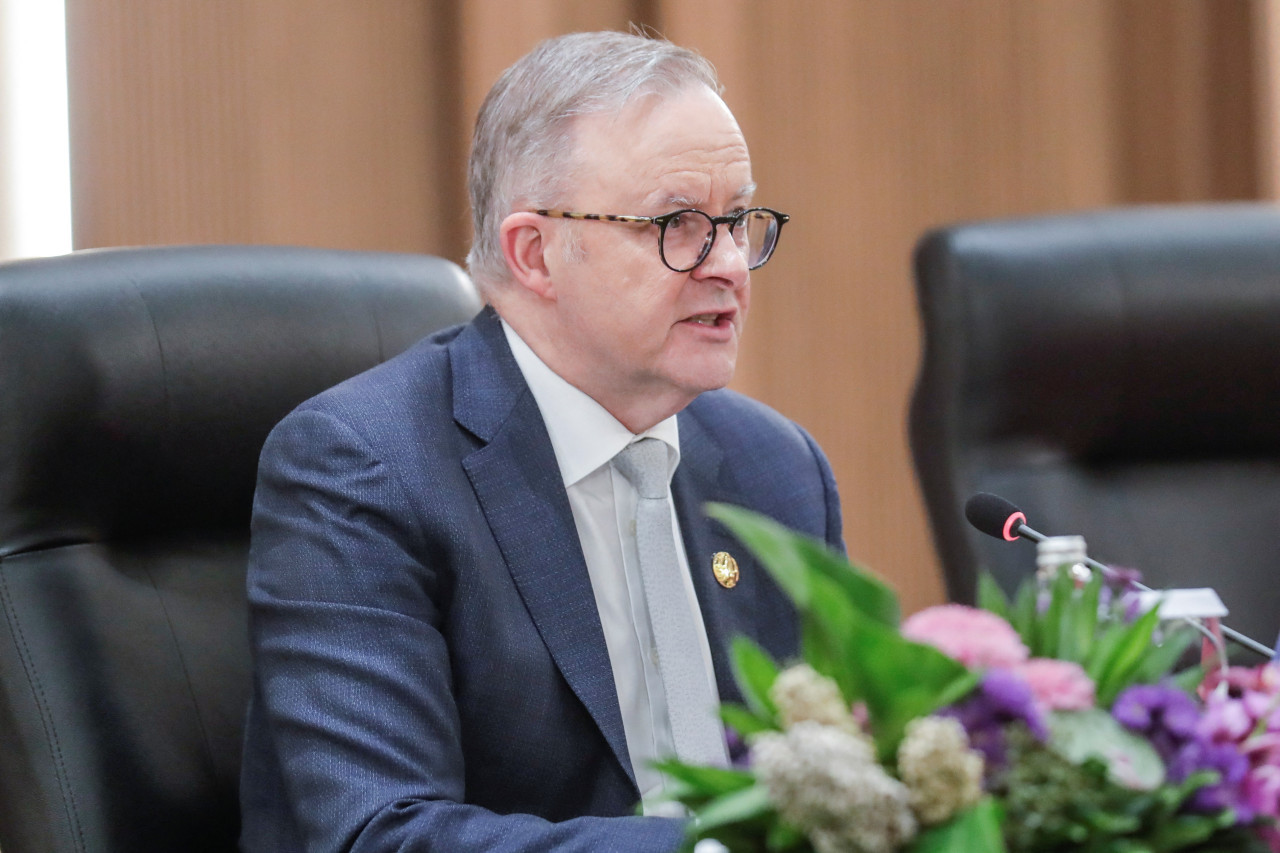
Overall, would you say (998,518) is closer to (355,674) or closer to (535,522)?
(535,522)

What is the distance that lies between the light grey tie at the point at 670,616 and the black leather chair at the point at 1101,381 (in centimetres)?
47

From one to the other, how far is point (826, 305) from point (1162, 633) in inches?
66.5

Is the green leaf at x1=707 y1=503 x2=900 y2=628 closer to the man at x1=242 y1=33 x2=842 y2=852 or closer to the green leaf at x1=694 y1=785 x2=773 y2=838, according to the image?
the green leaf at x1=694 y1=785 x2=773 y2=838

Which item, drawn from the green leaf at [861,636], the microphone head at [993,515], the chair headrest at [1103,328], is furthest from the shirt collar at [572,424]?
the green leaf at [861,636]

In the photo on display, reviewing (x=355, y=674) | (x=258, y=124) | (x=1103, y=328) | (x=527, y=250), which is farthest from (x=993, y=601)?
(x=258, y=124)

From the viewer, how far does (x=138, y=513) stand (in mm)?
1362

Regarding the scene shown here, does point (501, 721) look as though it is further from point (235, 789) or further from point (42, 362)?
point (42, 362)

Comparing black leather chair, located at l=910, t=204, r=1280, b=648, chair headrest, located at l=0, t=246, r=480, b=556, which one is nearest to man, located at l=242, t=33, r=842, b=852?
chair headrest, located at l=0, t=246, r=480, b=556

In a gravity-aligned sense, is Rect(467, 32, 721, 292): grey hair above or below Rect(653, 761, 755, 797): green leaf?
above

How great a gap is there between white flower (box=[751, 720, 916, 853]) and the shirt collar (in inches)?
32.9

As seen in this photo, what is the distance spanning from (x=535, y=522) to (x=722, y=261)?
344 mm

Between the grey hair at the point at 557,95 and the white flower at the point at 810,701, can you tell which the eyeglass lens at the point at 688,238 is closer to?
the grey hair at the point at 557,95

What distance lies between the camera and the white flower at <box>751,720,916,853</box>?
0.56 m

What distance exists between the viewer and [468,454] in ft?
4.42
